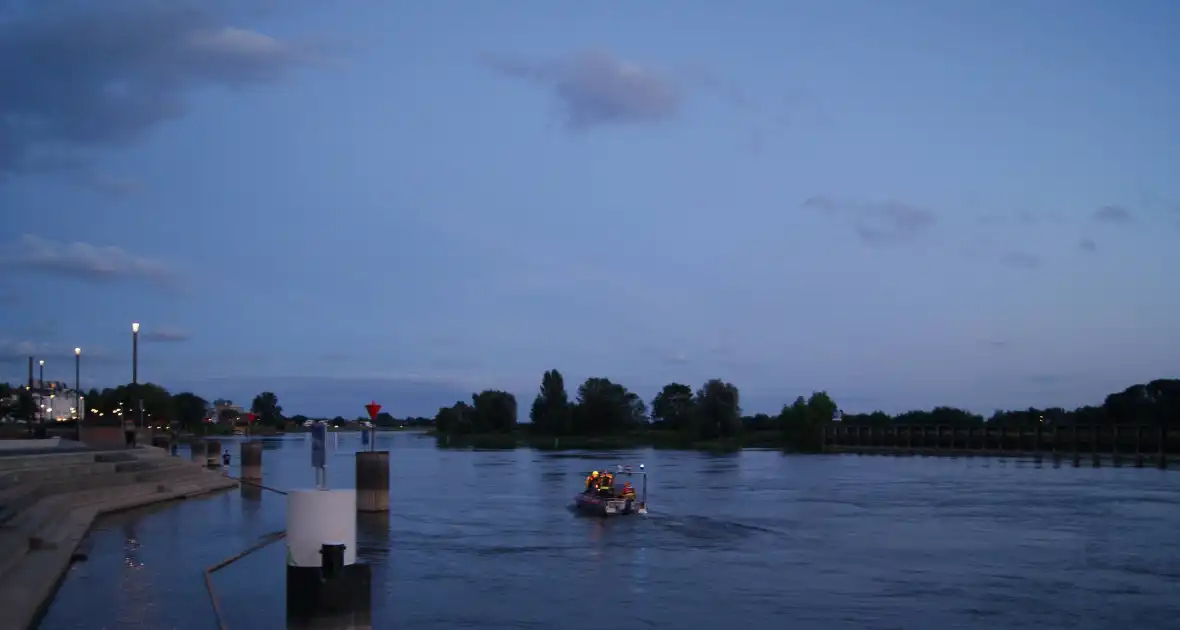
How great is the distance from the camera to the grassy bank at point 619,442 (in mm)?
138375

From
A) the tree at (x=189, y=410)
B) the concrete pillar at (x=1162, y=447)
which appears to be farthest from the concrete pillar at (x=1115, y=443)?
the tree at (x=189, y=410)

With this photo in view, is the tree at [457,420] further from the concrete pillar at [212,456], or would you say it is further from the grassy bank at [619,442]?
the concrete pillar at [212,456]

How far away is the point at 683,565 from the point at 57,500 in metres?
13.9

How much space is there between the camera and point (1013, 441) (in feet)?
348

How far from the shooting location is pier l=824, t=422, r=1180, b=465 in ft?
301

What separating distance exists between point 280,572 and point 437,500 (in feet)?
80.0

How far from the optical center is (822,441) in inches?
5049

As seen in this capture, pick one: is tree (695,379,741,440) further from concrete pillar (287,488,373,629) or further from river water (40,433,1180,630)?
concrete pillar (287,488,373,629)

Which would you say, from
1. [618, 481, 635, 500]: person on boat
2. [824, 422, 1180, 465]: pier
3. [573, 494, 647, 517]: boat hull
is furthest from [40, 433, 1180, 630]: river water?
[824, 422, 1180, 465]: pier

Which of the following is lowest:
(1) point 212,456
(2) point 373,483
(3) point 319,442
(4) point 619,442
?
(4) point 619,442

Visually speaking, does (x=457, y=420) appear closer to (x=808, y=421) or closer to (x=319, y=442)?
(x=808, y=421)

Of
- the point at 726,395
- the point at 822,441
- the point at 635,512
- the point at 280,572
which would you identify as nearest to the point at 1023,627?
the point at 280,572

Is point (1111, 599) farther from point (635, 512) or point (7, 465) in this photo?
point (7, 465)

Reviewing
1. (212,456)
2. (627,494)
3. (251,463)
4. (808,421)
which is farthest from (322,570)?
(808,421)
